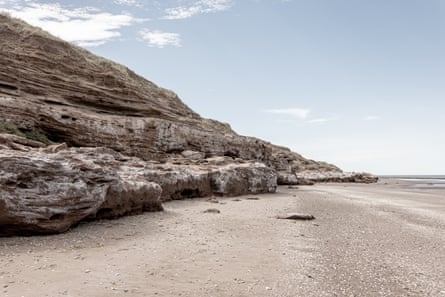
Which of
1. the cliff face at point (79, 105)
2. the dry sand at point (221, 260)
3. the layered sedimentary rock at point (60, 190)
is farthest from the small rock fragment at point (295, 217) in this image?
the cliff face at point (79, 105)

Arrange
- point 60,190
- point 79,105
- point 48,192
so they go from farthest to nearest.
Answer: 1. point 79,105
2. point 60,190
3. point 48,192

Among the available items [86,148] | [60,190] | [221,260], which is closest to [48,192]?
[60,190]

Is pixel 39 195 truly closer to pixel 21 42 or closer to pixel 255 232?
pixel 255 232

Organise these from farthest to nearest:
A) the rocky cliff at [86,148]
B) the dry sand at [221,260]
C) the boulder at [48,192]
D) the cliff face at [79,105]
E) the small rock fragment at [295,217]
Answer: the cliff face at [79,105]
the small rock fragment at [295,217]
the rocky cliff at [86,148]
the boulder at [48,192]
the dry sand at [221,260]

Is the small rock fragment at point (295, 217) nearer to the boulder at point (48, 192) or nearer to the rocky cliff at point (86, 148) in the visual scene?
the rocky cliff at point (86, 148)

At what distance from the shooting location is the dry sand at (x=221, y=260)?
538 centimetres

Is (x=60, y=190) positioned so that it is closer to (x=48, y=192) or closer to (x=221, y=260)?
(x=48, y=192)

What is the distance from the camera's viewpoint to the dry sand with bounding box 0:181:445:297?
538 centimetres

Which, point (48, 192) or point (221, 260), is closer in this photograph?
point (221, 260)

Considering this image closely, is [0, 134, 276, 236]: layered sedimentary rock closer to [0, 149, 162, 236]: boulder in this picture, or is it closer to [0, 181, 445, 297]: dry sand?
[0, 149, 162, 236]: boulder

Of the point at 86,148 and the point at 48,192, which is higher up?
the point at 86,148

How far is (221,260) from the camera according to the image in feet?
22.6

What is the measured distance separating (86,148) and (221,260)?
936cm

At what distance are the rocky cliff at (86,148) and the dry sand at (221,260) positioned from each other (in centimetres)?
79
